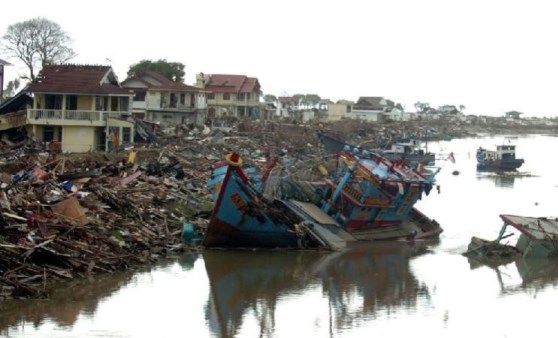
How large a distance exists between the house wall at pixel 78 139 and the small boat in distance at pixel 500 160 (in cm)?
3652

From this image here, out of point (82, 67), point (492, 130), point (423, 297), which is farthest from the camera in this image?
point (492, 130)

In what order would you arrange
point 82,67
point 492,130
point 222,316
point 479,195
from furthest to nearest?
point 492,130, point 479,195, point 82,67, point 222,316

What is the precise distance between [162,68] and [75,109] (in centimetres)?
4103

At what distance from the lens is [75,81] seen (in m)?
43.2

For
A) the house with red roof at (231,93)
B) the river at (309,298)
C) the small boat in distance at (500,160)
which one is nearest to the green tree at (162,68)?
the house with red roof at (231,93)

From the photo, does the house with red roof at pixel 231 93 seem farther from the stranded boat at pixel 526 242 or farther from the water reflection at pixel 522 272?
the water reflection at pixel 522 272

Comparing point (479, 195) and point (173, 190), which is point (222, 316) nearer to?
point (173, 190)

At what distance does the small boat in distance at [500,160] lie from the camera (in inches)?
2645

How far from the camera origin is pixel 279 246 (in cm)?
2636

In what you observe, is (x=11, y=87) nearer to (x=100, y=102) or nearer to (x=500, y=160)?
(x=100, y=102)

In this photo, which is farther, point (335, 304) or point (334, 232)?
point (334, 232)

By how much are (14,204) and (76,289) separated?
10.4ft

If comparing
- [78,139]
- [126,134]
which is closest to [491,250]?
[78,139]

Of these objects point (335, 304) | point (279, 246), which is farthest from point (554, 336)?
point (279, 246)
